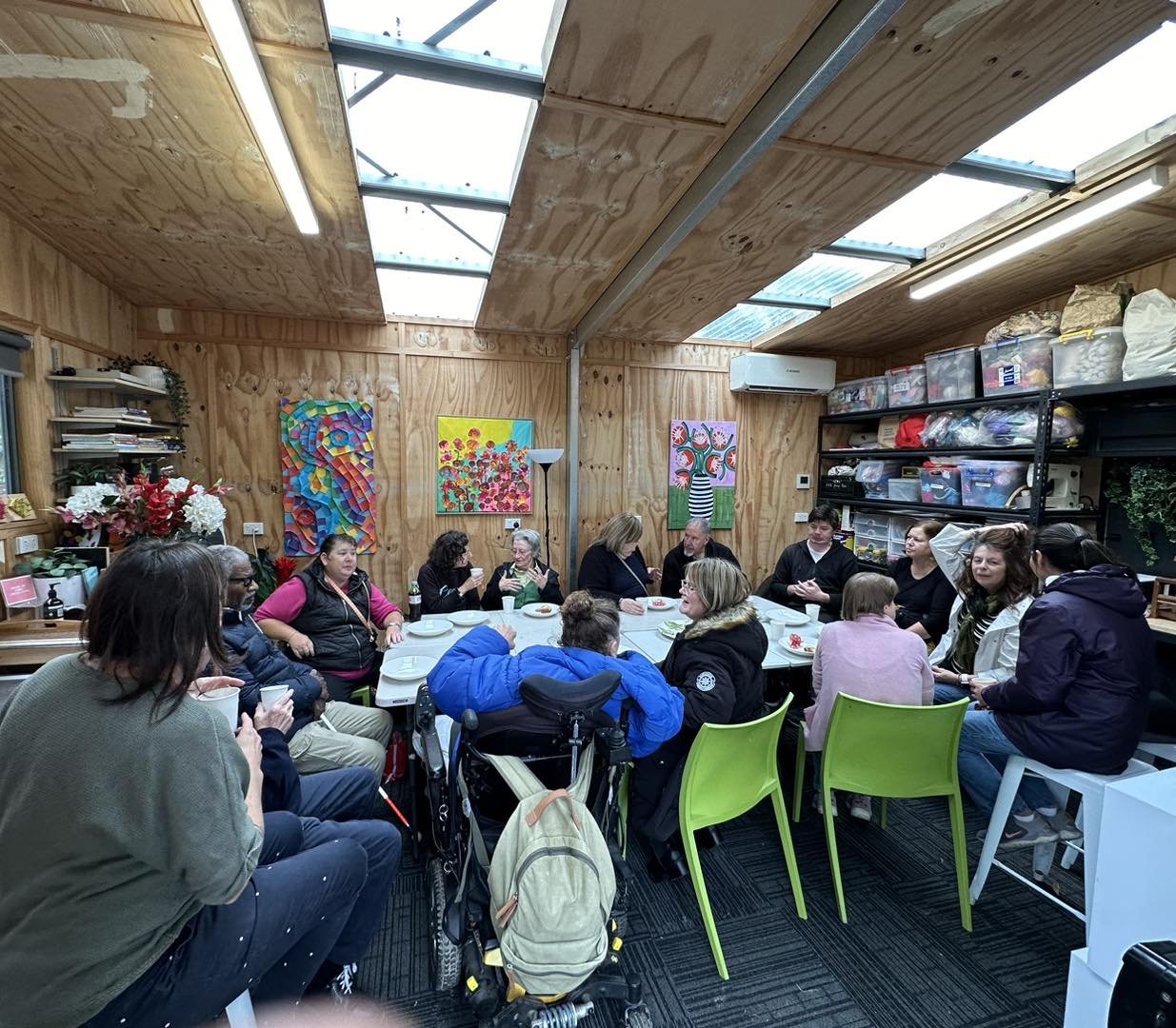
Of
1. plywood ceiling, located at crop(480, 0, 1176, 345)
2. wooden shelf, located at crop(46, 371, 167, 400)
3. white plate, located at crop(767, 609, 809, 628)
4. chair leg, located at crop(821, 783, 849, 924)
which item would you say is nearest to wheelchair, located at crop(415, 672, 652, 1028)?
chair leg, located at crop(821, 783, 849, 924)

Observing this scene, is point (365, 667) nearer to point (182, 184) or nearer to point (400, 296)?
point (182, 184)

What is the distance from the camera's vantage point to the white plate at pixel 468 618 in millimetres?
2828

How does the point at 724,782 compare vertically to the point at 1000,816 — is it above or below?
above

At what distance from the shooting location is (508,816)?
1.65m

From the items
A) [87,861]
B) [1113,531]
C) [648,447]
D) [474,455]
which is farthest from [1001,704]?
[474,455]

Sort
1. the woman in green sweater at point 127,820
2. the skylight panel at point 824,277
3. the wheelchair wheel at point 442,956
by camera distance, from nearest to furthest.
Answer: the woman in green sweater at point 127,820 → the wheelchair wheel at point 442,956 → the skylight panel at point 824,277

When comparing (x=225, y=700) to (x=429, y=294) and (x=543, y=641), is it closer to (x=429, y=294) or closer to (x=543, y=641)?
(x=543, y=641)

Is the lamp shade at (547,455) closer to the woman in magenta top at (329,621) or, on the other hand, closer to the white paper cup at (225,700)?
the woman in magenta top at (329,621)

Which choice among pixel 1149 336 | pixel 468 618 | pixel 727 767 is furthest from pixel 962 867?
pixel 1149 336

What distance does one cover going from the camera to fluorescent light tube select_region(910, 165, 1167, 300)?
2.09 meters

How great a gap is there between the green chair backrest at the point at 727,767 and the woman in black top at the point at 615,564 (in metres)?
1.74

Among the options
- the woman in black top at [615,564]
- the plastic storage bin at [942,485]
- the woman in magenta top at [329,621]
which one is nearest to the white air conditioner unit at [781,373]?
the plastic storage bin at [942,485]

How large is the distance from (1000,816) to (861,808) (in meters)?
0.56

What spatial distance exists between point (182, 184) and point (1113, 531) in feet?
15.5
